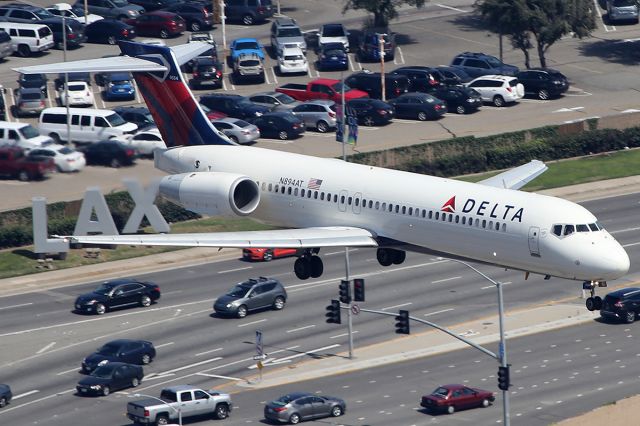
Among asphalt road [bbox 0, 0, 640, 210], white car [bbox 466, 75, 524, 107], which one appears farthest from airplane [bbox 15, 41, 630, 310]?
white car [bbox 466, 75, 524, 107]

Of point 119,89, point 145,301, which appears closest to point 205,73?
point 119,89

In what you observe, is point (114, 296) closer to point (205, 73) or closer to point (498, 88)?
point (205, 73)

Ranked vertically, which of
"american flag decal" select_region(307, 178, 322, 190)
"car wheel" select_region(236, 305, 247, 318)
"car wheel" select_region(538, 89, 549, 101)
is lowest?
"car wheel" select_region(236, 305, 247, 318)

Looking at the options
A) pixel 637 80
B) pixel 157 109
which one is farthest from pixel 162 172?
pixel 637 80

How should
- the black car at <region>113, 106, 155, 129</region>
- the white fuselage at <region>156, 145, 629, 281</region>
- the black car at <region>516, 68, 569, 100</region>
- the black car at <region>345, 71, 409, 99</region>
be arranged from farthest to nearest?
the black car at <region>516, 68, 569, 100</region> < the black car at <region>345, 71, 409, 99</region> < the black car at <region>113, 106, 155, 129</region> < the white fuselage at <region>156, 145, 629, 281</region>

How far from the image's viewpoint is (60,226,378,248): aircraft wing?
234ft

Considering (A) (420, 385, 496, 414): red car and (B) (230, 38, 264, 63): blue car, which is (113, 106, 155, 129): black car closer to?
(B) (230, 38, 264, 63): blue car

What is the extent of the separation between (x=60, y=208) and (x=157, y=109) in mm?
25856

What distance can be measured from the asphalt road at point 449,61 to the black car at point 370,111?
1019 mm

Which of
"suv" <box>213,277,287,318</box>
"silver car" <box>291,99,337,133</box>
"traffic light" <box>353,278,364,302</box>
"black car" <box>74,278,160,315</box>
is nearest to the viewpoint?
"traffic light" <box>353,278,364,302</box>

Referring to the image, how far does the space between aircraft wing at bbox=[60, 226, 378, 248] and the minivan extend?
A: 18.1 meters

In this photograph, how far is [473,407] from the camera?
101 meters

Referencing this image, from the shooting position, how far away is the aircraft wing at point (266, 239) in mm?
71250

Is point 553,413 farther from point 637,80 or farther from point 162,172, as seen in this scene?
point 637,80
